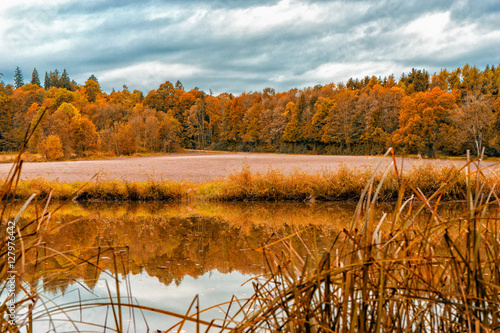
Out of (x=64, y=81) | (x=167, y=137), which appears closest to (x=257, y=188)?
(x=167, y=137)

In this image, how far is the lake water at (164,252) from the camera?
8.93 feet

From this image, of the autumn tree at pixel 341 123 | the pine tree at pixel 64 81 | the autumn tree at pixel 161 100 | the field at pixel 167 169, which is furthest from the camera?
the pine tree at pixel 64 81

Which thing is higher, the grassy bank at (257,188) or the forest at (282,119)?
the forest at (282,119)

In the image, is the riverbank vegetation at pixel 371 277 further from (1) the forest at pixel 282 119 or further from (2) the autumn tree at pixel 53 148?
A: (2) the autumn tree at pixel 53 148

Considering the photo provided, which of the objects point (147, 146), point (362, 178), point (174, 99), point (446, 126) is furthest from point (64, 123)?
point (174, 99)

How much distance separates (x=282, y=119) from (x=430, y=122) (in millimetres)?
27265

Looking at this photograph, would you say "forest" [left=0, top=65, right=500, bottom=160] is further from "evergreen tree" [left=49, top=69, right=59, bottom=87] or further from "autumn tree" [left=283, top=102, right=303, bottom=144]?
"evergreen tree" [left=49, top=69, right=59, bottom=87]

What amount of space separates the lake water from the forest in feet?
45.2

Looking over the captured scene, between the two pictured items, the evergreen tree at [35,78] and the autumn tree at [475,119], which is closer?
the autumn tree at [475,119]

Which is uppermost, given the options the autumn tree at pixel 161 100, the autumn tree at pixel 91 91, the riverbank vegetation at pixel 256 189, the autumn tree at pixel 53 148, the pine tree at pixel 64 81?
the pine tree at pixel 64 81

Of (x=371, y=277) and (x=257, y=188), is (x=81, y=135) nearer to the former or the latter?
(x=257, y=188)

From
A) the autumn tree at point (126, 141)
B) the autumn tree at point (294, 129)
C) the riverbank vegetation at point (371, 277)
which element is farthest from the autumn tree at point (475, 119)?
the riverbank vegetation at point (371, 277)

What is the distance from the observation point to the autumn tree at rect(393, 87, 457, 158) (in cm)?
3931

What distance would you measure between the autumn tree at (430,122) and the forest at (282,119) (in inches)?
3.8
